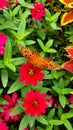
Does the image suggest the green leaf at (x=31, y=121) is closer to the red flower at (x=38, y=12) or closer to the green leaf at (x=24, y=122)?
the green leaf at (x=24, y=122)

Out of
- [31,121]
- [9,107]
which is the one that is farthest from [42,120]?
[9,107]

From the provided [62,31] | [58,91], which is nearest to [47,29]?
[62,31]

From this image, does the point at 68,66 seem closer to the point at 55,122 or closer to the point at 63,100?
the point at 63,100

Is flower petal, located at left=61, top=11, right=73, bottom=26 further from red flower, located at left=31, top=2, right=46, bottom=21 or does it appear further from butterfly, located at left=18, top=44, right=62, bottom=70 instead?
butterfly, located at left=18, top=44, right=62, bottom=70

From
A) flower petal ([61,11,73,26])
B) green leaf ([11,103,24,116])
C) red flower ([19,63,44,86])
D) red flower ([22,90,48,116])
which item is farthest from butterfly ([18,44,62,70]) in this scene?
flower petal ([61,11,73,26])

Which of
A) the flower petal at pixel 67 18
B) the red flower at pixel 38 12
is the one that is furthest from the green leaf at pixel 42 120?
the flower petal at pixel 67 18

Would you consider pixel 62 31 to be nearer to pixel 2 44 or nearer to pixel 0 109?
pixel 2 44
